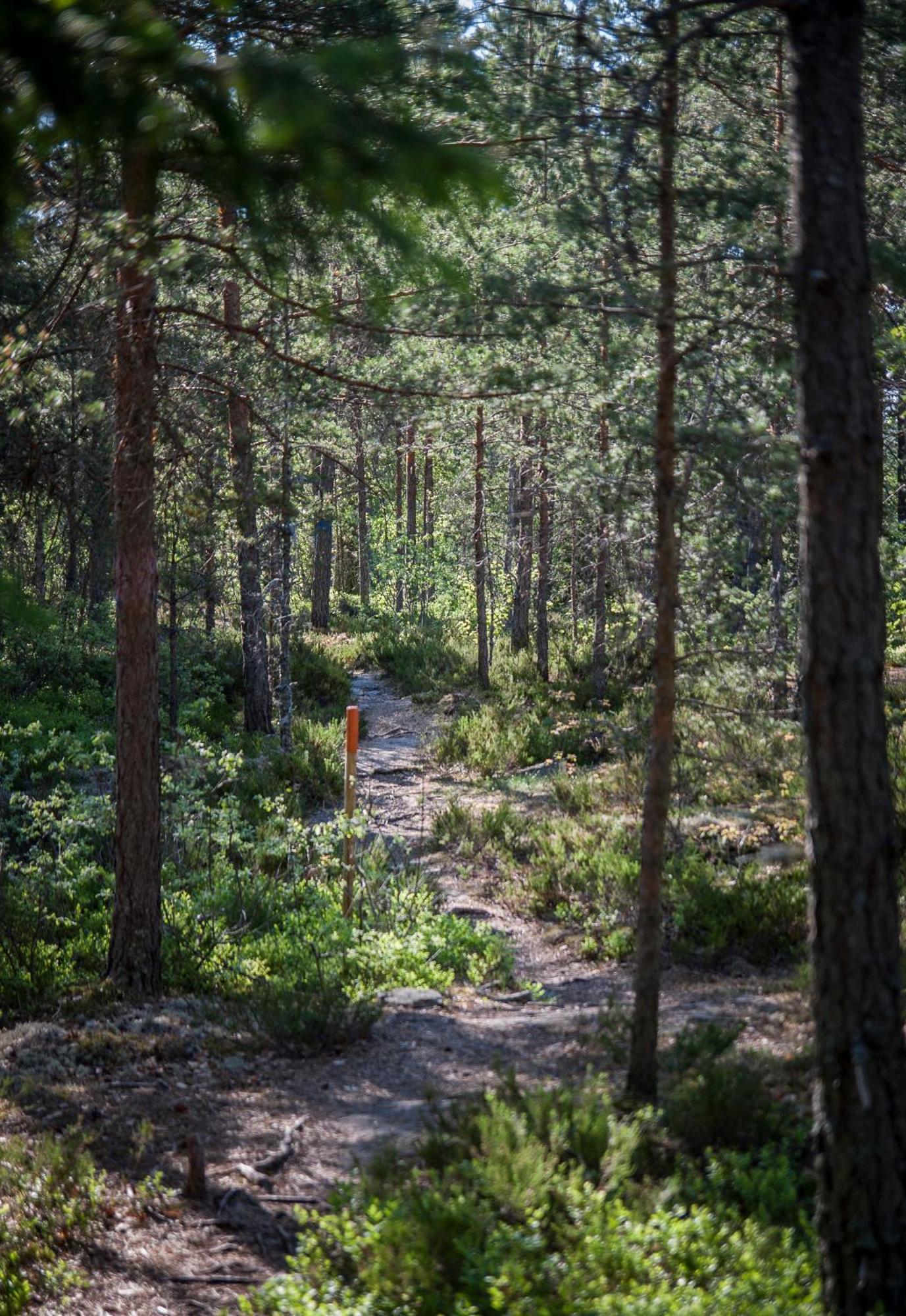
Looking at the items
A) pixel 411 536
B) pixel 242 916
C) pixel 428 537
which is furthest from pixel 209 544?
pixel 411 536

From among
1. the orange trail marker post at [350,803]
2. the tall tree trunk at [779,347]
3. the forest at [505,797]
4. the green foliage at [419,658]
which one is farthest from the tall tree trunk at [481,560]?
the orange trail marker post at [350,803]

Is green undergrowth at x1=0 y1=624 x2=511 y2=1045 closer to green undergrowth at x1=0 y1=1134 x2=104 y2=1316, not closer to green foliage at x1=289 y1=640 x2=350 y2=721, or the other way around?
green undergrowth at x1=0 y1=1134 x2=104 y2=1316

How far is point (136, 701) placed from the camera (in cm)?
760

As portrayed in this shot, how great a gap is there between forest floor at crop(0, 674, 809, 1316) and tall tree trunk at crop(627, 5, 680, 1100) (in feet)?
2.42

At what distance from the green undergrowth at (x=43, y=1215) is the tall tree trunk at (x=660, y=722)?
264 centimetres

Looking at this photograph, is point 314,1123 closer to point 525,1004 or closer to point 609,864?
point 525,1004

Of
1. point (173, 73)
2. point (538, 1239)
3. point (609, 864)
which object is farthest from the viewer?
point (609, 864)

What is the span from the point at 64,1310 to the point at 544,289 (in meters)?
5.35

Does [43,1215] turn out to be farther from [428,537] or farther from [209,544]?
[428,537]

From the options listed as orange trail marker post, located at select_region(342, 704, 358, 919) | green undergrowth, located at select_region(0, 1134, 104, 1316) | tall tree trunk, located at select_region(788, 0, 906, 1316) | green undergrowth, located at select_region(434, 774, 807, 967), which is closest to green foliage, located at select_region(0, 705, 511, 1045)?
orange trail marker post, located at select_region(342, 704, 358, 919)

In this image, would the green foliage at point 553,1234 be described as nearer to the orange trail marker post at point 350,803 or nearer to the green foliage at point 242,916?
the green foliage at point 242,916

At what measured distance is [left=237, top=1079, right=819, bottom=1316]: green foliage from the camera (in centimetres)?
351

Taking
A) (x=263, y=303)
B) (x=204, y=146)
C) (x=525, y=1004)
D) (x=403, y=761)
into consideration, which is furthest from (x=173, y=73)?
(x=403, y=761)

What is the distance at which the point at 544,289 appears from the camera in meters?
5.82
